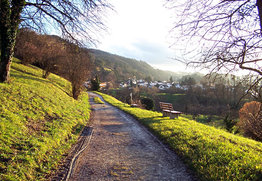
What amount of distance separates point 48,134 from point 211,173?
481 centimetres

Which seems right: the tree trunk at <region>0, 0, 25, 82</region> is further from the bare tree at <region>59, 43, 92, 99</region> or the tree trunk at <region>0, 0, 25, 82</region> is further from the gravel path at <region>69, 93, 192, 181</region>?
the gravel path at <region>69, 93, 192, 181</region>

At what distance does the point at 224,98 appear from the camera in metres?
58.6

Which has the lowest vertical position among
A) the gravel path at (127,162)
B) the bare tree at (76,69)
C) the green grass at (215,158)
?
the gravel path at (127,162)

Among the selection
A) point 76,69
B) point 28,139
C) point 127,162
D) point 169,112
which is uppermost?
point 76,69

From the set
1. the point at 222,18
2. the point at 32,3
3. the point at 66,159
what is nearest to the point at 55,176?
the point at 66,159

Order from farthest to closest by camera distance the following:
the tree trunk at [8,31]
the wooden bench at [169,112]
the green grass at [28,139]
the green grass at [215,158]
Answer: the wooden bench at [169,112]
the tree trunk at [8,31]
the green grass at [215,158]
the green grass at [28,139]

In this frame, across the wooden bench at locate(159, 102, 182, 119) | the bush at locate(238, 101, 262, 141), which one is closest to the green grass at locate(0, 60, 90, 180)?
the bush at locate(238, 101, 262, 141)

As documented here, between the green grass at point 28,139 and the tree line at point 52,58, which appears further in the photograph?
the tree line at point 52,58

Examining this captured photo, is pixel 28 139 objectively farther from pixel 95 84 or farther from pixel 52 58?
pixel 95 84

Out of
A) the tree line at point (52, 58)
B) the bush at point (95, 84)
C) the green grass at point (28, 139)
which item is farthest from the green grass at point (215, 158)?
the bush at point (95, 84)

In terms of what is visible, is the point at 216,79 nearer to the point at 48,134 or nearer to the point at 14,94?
the point at 48,134

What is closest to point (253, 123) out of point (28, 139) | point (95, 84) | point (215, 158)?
point (215, 158)

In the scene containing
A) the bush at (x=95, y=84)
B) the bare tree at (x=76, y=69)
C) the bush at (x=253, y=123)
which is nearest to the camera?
the bush at (x=253, y=123)

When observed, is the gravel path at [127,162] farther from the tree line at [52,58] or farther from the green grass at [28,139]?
the tree line at [52,58]
